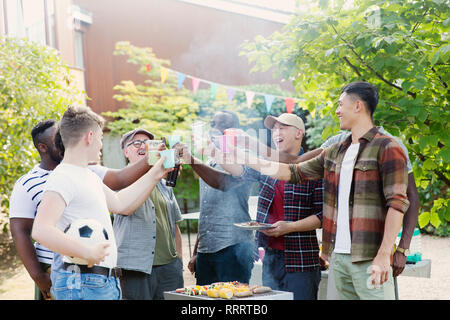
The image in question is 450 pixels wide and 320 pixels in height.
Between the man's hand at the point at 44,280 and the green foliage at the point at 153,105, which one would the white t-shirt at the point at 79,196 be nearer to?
the man's hand at the point at 44,280

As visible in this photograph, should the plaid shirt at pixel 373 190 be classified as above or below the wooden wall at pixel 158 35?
below

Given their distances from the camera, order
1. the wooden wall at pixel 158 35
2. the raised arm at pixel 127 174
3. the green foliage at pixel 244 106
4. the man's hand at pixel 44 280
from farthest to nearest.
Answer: the wooden wall at pixel 158 35 < the green foliage at pixel 244 106 < the raised arm at pixel 127 174 < the man's hand at pixel 44 280

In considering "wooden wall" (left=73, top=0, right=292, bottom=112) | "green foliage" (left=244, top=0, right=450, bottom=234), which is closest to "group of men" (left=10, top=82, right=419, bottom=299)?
"green foliage" (left=244, top=0, right=450, bottom=234)

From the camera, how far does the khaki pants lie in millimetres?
2674

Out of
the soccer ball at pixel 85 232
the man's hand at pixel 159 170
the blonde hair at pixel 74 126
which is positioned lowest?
the soccer ball at pixel 85 232

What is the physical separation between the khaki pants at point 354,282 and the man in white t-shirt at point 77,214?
127 centimetres

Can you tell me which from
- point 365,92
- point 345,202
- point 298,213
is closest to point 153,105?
point 298,213

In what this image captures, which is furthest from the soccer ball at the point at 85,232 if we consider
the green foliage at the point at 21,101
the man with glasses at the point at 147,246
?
the green foliage at the point at 21,101

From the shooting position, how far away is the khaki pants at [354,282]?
2674mm

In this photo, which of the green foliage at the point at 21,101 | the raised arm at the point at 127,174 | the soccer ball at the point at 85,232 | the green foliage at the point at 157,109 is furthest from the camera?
the green foliage at the point at 157,109

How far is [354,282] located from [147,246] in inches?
59.9

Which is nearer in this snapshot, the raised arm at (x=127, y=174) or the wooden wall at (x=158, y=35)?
the raised arm at (x=127, y=174)

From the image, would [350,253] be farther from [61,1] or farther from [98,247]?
[61,1]

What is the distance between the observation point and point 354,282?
8.93 feet
